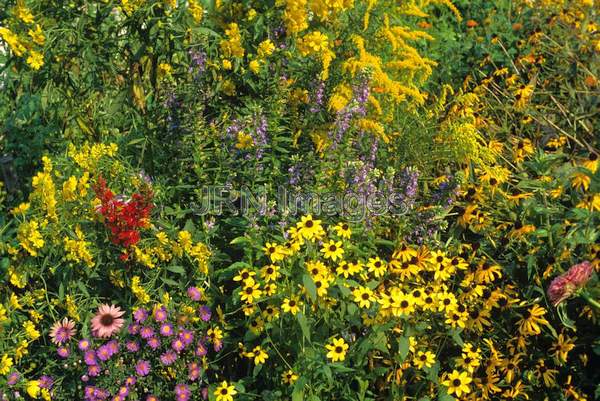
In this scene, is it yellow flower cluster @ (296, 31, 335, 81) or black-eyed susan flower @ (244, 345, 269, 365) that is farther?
yellow flower cluster @ (296, 31, 335, 81)

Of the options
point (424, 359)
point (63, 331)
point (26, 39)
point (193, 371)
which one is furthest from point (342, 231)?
point (26, 39)

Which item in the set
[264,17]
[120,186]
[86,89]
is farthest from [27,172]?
[264,17]

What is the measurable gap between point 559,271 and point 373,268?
749 mm

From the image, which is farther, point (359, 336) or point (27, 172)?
point (27, 172)

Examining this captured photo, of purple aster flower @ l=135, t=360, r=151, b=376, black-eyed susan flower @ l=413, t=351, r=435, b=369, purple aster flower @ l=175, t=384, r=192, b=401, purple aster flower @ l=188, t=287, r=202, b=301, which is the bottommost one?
purple aster flower @ l=175, t=384, r=192, b=401

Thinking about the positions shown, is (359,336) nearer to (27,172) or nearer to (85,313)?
(85,313)

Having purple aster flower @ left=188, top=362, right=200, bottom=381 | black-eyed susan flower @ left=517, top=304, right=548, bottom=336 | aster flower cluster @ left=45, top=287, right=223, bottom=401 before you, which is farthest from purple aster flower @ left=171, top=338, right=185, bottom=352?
black-eyed susan flower @ left=517, top=304, right=548, bottom=336

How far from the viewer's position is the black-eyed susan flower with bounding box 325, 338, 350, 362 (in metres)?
2.85

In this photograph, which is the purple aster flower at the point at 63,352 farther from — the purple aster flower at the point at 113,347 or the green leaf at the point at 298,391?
the green leaf at the point at 298,391

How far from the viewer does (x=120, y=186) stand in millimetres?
3502

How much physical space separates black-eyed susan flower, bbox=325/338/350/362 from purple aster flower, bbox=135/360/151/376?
73cm

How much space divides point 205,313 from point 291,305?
0.45m

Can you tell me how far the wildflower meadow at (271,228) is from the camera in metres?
3.01

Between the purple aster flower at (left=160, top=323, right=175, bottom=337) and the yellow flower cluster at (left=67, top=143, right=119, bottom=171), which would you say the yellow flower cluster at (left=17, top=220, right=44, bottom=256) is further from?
the purple aster flower at (left=160, top=323, right=175, bottom=337)
